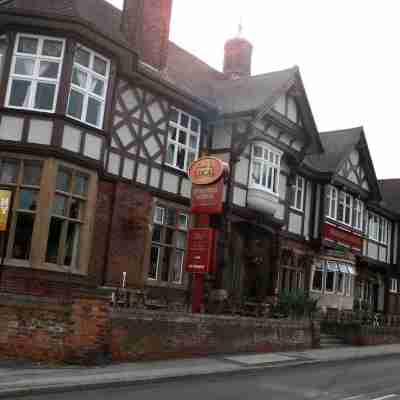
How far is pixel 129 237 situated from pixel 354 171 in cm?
1632

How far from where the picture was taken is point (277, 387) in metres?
12.7

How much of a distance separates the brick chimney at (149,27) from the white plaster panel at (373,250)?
1854 cm

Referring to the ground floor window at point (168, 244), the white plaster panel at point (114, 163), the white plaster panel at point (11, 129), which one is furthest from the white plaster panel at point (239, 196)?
the white plaster panel at point (11, 129)

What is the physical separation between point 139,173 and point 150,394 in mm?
9705

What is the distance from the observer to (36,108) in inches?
650

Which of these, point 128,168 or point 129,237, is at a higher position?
point 128,168

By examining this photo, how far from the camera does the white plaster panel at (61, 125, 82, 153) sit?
16.5m

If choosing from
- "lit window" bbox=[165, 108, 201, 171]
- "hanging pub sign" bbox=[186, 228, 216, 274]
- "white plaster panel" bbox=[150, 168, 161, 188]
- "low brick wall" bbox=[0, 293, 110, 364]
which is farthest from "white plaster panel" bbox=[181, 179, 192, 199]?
"low brick wall" bbox=[0, 293, 110, 364]

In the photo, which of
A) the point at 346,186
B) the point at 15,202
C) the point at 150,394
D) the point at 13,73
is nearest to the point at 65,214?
the point at 15,202

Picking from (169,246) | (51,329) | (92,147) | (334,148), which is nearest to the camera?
(51,329)

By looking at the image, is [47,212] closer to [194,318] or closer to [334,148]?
[194,318]

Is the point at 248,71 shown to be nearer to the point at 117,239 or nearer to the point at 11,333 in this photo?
the point at 117,239

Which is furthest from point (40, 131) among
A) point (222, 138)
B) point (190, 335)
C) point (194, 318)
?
point (222, 138)

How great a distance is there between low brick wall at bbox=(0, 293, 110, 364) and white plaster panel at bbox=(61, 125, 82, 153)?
482 centimetres
